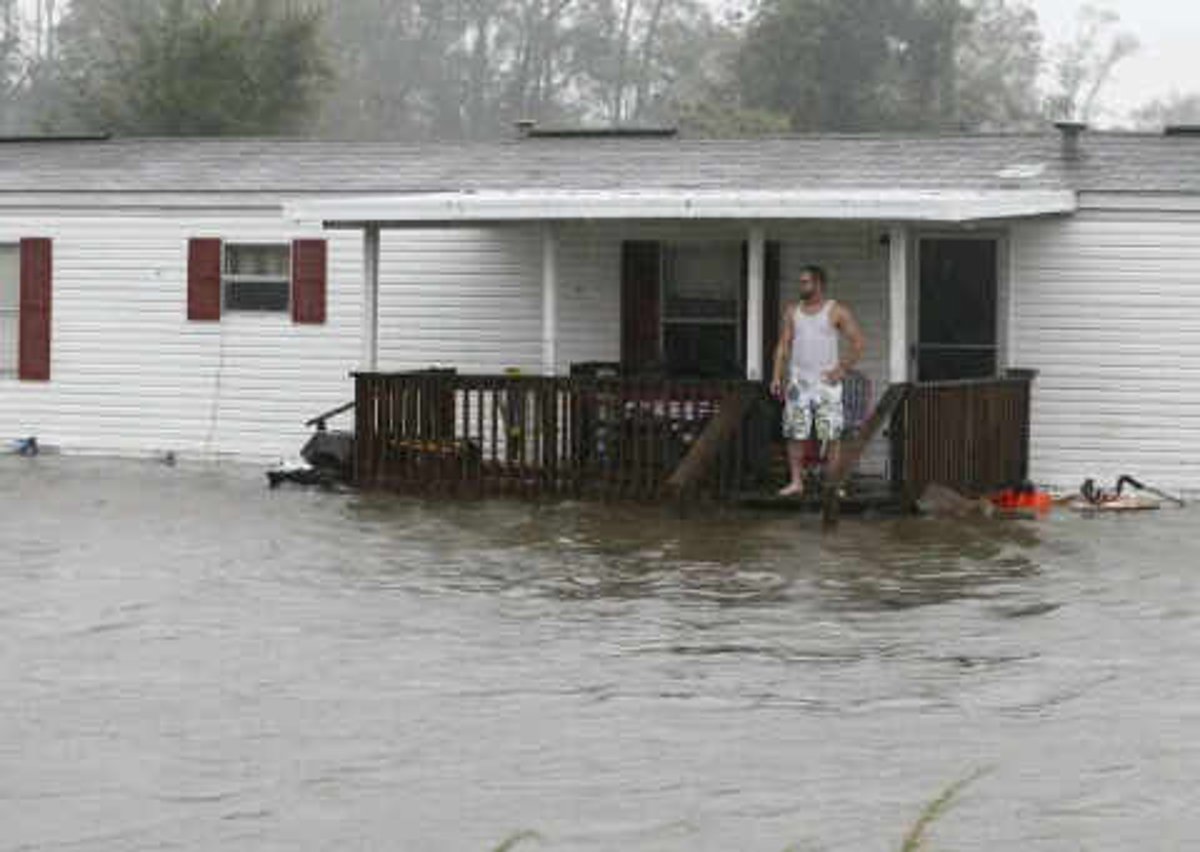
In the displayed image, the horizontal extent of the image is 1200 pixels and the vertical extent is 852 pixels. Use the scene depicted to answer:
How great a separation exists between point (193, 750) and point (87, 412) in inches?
589

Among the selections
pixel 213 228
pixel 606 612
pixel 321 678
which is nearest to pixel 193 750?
pixel 321 678

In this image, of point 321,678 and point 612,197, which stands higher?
point 612,197

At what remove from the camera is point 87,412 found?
2450 centimetres

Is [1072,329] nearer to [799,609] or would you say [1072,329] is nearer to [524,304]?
[524,304]

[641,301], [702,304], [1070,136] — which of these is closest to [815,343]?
[702,304]

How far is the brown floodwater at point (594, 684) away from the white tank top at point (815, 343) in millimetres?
1257

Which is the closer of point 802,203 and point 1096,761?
point 1096,761

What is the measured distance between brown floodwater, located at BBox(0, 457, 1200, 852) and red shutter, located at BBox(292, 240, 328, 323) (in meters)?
5.17

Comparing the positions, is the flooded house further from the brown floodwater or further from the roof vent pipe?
the brown floodwater

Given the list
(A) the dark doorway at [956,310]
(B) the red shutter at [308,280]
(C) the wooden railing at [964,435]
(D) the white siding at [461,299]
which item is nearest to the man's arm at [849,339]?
(C) the wooden railing at [964,435]

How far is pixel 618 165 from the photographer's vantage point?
933 inches

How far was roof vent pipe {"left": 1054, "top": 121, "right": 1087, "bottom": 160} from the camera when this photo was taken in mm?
22250

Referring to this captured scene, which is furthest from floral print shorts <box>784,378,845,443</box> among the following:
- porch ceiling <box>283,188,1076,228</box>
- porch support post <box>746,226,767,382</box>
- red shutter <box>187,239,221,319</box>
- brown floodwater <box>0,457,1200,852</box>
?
red shutter <box>187,239,221,319</box>

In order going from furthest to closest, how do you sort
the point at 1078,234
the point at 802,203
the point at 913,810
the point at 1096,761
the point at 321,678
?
1. the point at 1078,234
2. the point at 802,203
3. the point at 321,678
4. the point at 1096,761
5. the point at 913,810
